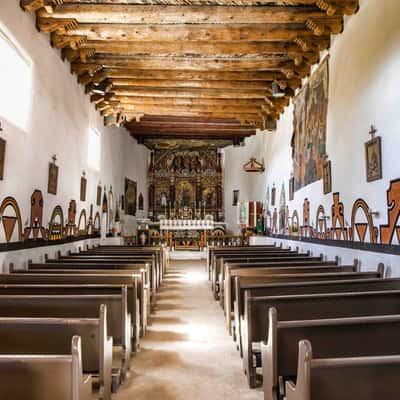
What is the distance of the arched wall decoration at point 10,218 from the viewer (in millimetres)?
4934

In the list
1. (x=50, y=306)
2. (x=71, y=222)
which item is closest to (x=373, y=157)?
(x=50, y=306)

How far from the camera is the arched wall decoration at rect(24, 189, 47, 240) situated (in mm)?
5816

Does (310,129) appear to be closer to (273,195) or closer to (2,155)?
(273,195)

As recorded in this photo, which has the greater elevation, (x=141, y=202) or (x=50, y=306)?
(x=141, y=202)

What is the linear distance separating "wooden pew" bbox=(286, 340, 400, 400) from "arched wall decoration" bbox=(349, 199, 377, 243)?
3677 millimetres

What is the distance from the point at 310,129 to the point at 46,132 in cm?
562

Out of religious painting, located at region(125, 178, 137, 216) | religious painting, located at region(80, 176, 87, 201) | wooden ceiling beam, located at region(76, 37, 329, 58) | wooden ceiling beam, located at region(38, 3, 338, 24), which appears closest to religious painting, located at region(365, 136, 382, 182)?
wooden ceiling beam, located at region(38, 3, 338, 24)

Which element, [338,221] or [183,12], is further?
[338,221]

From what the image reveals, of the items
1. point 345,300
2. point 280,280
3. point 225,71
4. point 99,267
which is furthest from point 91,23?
point 345,300

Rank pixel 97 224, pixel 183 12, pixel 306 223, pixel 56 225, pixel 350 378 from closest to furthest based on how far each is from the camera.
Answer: pixel 350 378 < pixel 183 12 < pixel 56 225 < pixel 306 223 < pixel 97 224

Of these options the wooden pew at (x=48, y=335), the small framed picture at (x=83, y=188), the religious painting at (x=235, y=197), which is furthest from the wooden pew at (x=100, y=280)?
the religious painting at (x=235, y=197)

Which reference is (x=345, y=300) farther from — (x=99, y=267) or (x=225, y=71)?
(x=225, y=71)

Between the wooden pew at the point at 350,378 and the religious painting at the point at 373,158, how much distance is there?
3.72m

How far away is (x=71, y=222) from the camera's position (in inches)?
310
